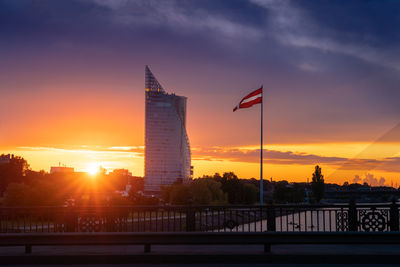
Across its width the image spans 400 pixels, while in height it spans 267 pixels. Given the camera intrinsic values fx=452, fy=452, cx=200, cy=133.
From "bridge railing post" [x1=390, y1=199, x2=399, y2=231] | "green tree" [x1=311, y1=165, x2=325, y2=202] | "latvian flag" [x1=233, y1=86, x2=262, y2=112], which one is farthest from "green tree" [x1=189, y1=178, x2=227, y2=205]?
"bridge railing post" [x1=390, y1=199, x2=399, y2=231]

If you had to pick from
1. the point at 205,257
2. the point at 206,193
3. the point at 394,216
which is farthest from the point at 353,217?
the point at 206,193

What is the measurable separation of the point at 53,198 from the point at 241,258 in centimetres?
6480

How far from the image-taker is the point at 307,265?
11352 mm

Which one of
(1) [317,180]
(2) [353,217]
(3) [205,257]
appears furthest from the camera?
(1) [317,180]

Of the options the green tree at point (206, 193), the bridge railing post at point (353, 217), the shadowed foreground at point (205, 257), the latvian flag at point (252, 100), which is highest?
the latvian flag at point (252, 100)

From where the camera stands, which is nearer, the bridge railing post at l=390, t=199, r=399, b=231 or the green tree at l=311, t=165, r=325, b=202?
the bridge railing post at l=390, t=199, r=399, b=231

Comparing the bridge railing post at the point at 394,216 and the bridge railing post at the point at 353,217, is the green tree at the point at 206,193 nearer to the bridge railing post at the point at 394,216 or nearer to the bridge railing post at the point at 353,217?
the bridge railing post at the point at 353,217

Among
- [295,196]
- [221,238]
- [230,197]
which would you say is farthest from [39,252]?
[295,196]

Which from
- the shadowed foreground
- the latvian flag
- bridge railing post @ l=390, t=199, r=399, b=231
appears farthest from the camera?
the latvian flag

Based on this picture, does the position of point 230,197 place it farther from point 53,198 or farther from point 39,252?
point 39,252

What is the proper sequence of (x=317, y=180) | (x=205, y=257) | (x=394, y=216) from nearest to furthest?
(x=205, y=257) → (x=394, y=216) → (x=317, y=180)

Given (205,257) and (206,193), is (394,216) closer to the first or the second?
(205,257)

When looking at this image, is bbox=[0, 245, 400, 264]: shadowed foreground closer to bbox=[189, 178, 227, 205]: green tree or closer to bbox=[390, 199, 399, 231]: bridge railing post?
bbox=[390, 199, 399, 231]: bridge railing post

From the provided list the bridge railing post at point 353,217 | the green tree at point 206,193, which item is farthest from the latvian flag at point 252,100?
the green tree at point 206,193
